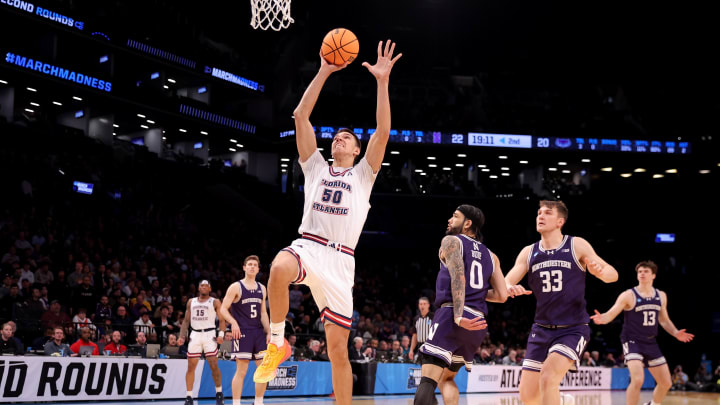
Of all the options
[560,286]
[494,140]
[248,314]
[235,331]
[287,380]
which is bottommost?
[287,380]

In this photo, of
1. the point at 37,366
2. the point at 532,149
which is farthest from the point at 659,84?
the point at 37,366

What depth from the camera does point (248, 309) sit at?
11836mm

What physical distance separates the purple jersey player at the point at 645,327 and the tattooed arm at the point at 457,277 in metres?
5.83

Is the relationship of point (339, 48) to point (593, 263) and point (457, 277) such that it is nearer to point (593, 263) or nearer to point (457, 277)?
point (457, 277)

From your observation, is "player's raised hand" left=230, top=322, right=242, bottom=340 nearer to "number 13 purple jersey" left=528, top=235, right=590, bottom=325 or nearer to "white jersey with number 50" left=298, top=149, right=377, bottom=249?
"number 13 purple jersey" left=528, top=235, right=590, bottom=325

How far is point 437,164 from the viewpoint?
41.7 metres

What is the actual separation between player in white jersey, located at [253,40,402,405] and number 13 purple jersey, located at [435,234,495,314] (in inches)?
45.8

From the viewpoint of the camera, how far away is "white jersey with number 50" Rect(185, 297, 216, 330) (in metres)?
12.9

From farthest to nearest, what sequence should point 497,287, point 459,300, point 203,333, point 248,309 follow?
point 203,333 < point 248,309 < point 497,287 < point 459,300

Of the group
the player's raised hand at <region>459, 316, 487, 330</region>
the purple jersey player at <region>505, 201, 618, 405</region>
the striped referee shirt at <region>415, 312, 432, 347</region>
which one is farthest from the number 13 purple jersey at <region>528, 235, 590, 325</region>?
the striped referee shirt at <region>415, 312, 432, 347</region>

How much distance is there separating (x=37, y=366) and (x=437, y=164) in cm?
3179

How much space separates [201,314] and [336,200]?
7640mm

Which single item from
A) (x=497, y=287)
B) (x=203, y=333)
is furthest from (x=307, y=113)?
(x=203, y=333)

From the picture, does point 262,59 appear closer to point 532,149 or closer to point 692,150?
point 532,149
